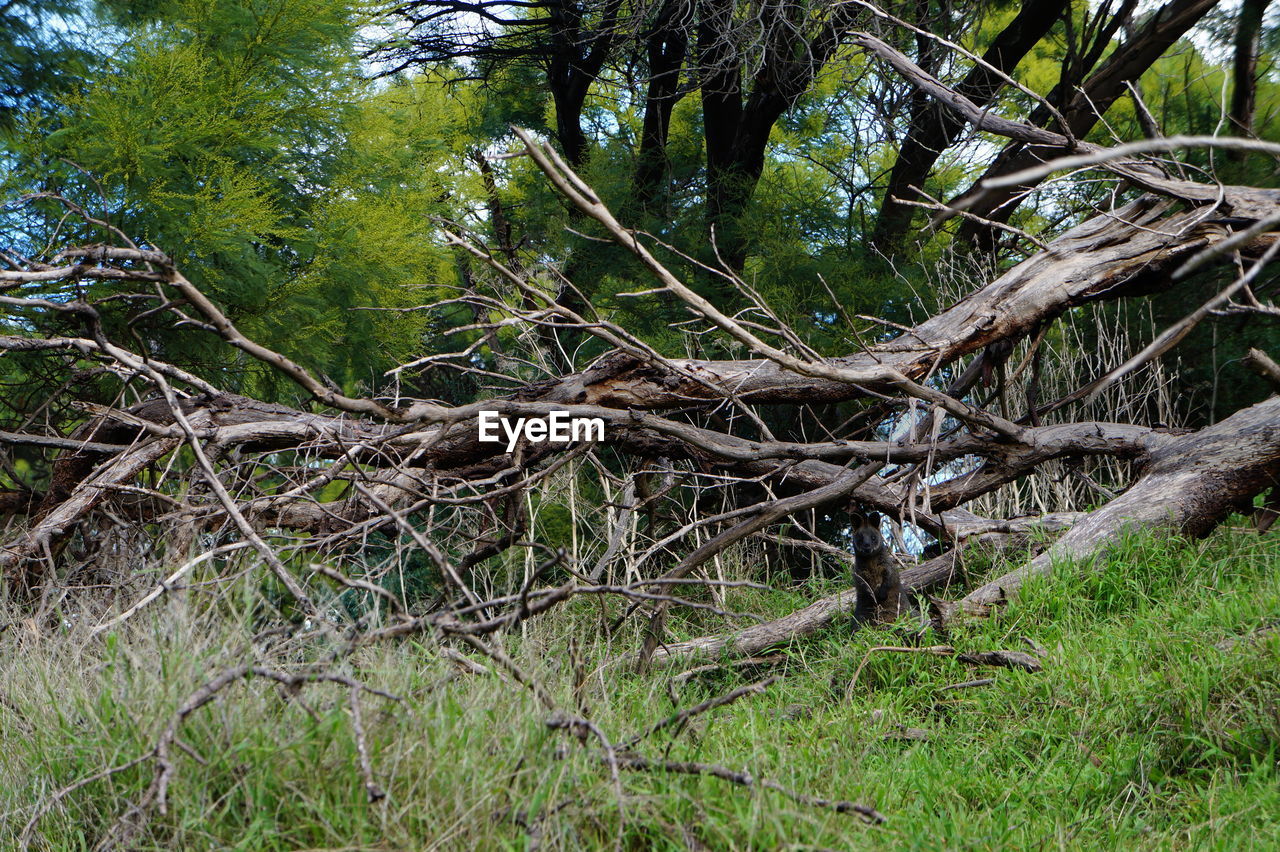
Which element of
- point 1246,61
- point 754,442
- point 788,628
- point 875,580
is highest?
point 1246,61

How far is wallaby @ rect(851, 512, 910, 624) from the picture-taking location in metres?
4.55

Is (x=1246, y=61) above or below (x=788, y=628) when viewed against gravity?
above

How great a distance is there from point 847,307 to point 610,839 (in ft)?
19.8

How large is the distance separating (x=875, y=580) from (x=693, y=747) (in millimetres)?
1927

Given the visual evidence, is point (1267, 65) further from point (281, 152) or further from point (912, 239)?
point (281, 152)

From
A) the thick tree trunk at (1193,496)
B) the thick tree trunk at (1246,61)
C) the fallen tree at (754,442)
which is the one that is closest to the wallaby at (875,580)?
the fallen tree at (754,442)

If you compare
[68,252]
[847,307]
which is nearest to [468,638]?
[68,252]

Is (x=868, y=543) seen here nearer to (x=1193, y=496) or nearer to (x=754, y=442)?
(x=754, y=442)

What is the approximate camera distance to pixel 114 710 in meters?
2.57

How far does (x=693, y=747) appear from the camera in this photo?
292 cm

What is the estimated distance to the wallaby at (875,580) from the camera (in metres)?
4.55

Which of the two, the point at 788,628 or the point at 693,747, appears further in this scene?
the point at 788,628

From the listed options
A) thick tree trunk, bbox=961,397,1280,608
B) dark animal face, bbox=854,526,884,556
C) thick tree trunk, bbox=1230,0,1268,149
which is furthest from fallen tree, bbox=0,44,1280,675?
thick tree trunk, bbox=1230,0,1268,149

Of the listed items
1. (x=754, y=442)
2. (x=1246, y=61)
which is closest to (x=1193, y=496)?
(x=754, y=442)
